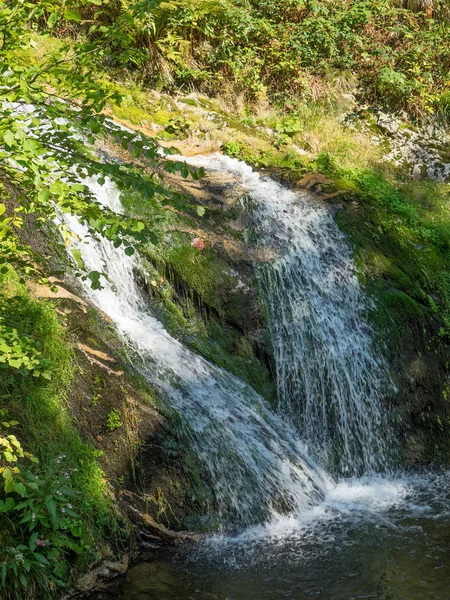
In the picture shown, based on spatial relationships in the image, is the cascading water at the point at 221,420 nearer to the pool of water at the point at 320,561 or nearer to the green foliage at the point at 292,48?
the pool of water at the point at 320,561

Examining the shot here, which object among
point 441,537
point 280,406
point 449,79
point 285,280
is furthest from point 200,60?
point 441,537

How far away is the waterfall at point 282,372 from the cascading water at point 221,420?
1 centimetres

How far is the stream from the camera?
16.2 feet

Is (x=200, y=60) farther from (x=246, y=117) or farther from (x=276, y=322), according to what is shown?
(x=276, y=322)

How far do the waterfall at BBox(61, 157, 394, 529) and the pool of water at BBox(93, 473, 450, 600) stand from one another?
0.96 feet

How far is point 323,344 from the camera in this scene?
7.55m

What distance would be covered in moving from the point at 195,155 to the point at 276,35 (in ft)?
11.4

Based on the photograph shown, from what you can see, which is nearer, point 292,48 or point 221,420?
point 221,420

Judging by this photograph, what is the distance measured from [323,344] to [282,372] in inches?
24.8

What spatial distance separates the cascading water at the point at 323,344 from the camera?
23.6 ft

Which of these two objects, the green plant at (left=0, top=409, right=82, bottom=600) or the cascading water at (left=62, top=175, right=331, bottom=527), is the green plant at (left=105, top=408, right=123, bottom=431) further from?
the green plant at (left=0, top=409, right=82, bottom=600)

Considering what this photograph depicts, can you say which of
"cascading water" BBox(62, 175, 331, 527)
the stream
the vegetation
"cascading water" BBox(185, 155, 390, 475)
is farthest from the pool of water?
"cascading water" BBox(185, 155, 390, 475)

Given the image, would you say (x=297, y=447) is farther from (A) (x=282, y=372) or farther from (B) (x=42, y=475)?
(B) (x=42, y=475)

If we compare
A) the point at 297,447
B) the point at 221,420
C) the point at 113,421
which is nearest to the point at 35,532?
the point at 113,421
